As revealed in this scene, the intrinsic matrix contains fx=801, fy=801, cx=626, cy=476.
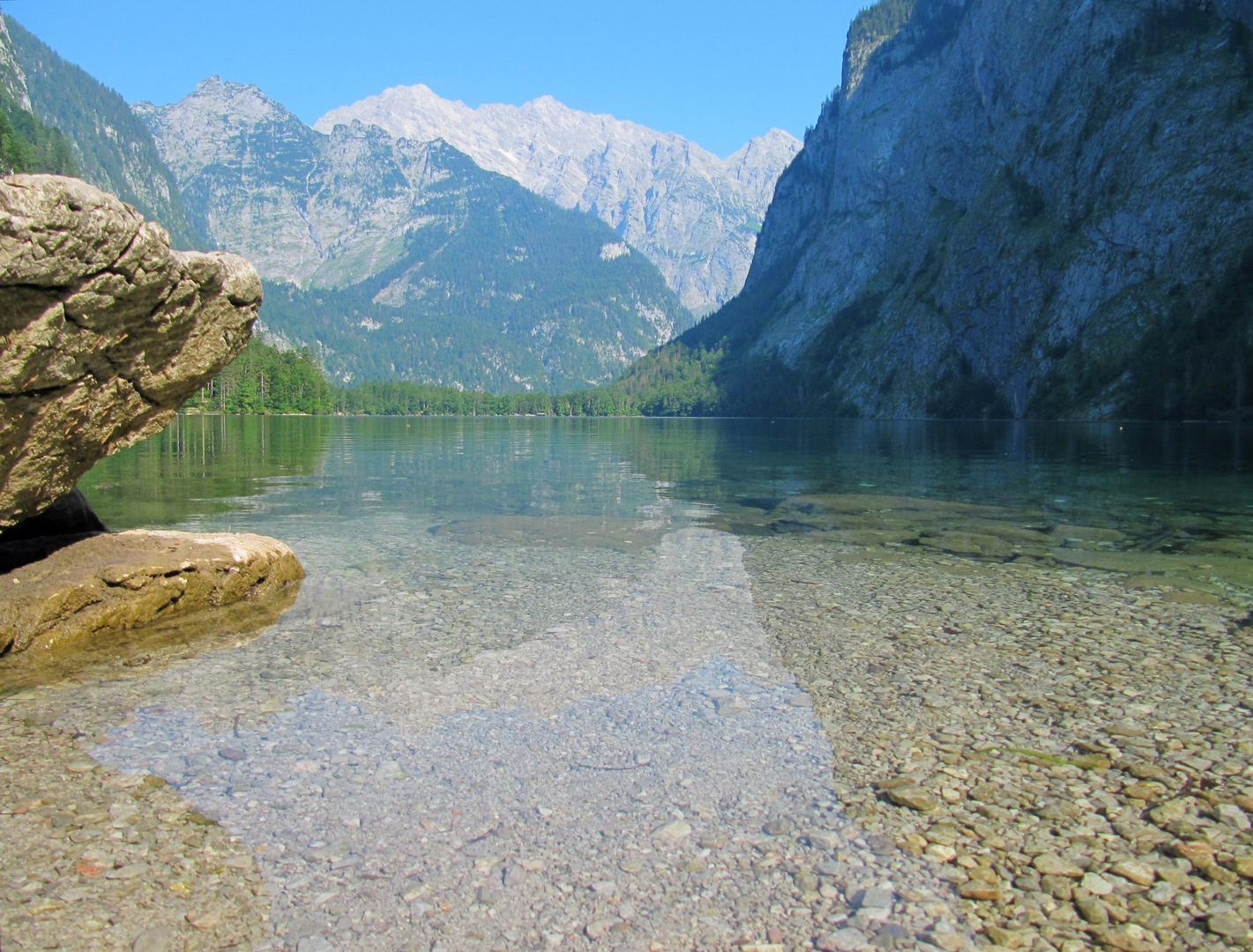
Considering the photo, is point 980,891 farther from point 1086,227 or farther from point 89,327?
point 1086,227

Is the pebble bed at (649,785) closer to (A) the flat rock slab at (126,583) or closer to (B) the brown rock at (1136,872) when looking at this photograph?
(B) the brown rock at (1136,872)

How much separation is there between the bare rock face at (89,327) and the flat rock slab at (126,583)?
948 millimetres

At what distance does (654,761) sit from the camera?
6457mm

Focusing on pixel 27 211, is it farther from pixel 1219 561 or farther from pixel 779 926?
pixel 1219 561

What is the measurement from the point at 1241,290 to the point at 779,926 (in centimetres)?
14150

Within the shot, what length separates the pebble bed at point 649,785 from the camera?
4.49 metres

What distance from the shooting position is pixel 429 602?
11477mm

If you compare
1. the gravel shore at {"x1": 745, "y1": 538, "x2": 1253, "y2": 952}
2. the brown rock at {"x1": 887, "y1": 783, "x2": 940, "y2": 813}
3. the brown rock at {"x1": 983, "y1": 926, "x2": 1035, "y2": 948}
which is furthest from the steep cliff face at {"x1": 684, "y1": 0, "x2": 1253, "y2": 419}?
the brown rock at {"x1": 983, "y1": 926, "x2": 1035, "y2": 948}

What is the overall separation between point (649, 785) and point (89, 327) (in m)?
7.69

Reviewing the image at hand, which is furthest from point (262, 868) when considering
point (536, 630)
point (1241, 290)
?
point (1241, 290)

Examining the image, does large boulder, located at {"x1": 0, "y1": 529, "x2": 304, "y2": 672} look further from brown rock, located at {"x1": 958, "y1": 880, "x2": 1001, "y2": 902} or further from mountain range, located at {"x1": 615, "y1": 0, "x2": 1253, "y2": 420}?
mountain range, located at {"x1": 615, "y1": 0, "x2": 1253, "y2": 420}

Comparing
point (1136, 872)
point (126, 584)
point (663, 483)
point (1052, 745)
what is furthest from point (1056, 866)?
point (663, 483)

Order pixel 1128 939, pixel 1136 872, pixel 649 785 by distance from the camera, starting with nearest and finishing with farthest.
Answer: pixel 1128 939
pixel 1136 872
pixel 649 785

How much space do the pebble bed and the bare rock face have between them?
9.66ft
